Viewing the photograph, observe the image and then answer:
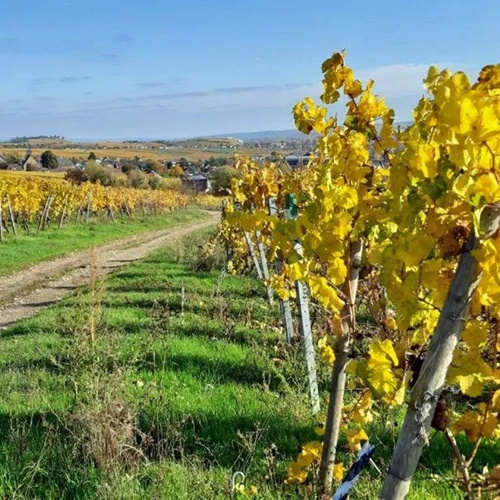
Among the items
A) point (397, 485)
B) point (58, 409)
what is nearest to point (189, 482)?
point (58, 409)

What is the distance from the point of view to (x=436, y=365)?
1257 mm

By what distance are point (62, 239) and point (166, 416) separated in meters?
20.5

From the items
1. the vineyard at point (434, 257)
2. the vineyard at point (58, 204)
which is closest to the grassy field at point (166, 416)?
the vineyard at point (434, 257)

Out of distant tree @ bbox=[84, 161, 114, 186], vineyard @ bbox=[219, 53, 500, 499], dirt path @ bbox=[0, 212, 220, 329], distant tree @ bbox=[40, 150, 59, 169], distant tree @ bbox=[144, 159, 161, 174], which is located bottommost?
dirt path @ bbox=[0, 212, 220, 329]

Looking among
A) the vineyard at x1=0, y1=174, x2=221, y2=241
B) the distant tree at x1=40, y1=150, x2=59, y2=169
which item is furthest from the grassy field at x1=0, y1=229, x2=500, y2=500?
the distant tree at x1=40, y1=150, x2=59, y2=169

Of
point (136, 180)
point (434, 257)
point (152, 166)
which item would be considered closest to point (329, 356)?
point (434, 257)

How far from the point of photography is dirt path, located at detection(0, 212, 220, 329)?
12.9 meters

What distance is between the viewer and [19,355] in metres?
7.44

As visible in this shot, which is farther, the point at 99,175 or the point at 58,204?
the point at 99,175

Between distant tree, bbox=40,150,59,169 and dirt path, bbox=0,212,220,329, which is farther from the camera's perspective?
distant tree, bbox=40,150,59,169

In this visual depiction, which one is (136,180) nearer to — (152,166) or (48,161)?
(152,166)

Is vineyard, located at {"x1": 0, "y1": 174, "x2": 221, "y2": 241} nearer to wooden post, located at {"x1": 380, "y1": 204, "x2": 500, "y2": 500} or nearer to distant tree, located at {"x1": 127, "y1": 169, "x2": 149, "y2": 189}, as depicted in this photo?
distant tree, located at {"x1": 127, "y1": 169, "x2": 149, "y2": 189}

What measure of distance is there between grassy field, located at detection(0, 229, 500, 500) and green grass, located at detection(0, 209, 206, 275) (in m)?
10.7

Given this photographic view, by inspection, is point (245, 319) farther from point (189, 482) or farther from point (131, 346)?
point (189, 482)
